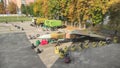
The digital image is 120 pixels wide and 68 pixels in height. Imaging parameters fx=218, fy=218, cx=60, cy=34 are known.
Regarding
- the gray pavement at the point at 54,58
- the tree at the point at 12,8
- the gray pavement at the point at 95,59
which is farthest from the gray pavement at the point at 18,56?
the tree at the point at 12,8

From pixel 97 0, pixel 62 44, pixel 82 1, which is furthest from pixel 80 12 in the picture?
pixel 62 44

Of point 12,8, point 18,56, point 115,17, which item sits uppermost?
point 12,8

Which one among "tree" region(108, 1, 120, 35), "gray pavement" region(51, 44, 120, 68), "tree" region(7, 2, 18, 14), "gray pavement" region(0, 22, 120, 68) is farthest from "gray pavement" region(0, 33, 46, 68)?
"tree" region(7, 2, 18, 14)

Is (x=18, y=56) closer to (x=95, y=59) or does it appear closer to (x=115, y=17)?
(x=95, y=59)

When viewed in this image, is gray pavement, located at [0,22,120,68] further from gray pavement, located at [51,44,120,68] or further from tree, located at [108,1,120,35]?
tree, located at [108,1,120,35]

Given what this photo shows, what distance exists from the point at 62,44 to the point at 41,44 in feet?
10.0

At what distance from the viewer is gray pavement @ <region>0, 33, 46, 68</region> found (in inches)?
910

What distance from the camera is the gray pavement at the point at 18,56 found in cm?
2311

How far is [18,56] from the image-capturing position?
2631 cm

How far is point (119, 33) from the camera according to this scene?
37031mm

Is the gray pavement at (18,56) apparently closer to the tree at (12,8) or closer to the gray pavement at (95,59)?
the gray pavement at (95,59)

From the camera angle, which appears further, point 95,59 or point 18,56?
point 18,56

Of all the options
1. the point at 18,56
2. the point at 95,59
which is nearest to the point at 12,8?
the point at 18,56

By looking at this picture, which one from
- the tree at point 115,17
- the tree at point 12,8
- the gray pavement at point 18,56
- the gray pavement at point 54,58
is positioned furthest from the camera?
the tree at point 12,8
